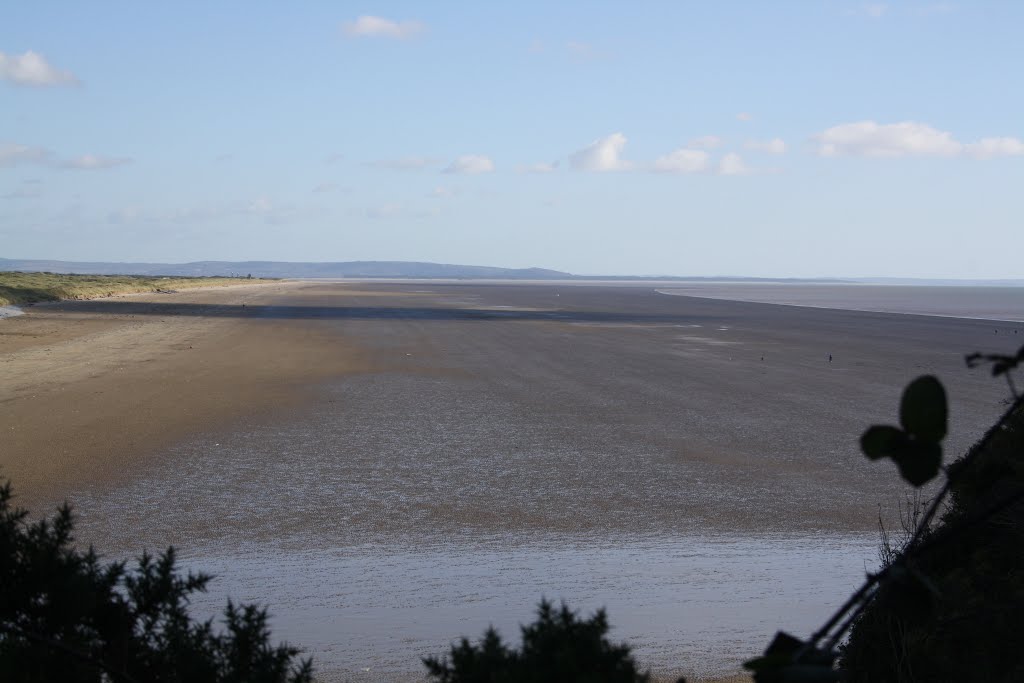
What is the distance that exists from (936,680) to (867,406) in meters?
13.3

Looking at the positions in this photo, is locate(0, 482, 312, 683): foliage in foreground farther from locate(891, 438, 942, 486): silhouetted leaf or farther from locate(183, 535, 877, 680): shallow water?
locate(183, 535, 877, 680): shallow water

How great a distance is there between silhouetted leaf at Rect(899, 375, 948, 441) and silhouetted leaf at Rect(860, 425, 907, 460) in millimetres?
20

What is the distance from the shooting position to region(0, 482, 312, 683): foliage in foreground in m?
2.36

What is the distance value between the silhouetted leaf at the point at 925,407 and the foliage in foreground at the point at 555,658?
82 centimetres

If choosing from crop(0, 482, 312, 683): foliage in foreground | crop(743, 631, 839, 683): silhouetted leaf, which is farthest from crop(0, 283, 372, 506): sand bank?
crop(743, 631, 839, 683): silhouetted leaf

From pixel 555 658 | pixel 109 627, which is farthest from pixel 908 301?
pixel 555 658

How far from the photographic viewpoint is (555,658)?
1.79 m

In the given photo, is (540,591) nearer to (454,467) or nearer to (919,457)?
(454,467)

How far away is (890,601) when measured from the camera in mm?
1196

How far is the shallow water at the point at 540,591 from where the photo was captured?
622 centimetres

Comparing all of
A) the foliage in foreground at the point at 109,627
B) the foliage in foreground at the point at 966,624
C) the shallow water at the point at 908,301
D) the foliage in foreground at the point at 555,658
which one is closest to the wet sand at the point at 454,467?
the foliage in foreground at the point at 966,624

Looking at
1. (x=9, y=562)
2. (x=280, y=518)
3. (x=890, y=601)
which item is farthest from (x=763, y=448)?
(x=890, y=601)

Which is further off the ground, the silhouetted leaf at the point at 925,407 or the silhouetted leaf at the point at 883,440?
the silhouetted leaf at the point at 925,407

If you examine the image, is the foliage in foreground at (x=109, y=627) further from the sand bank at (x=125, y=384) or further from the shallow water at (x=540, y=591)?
the sand bank at (x=125, y=384)
